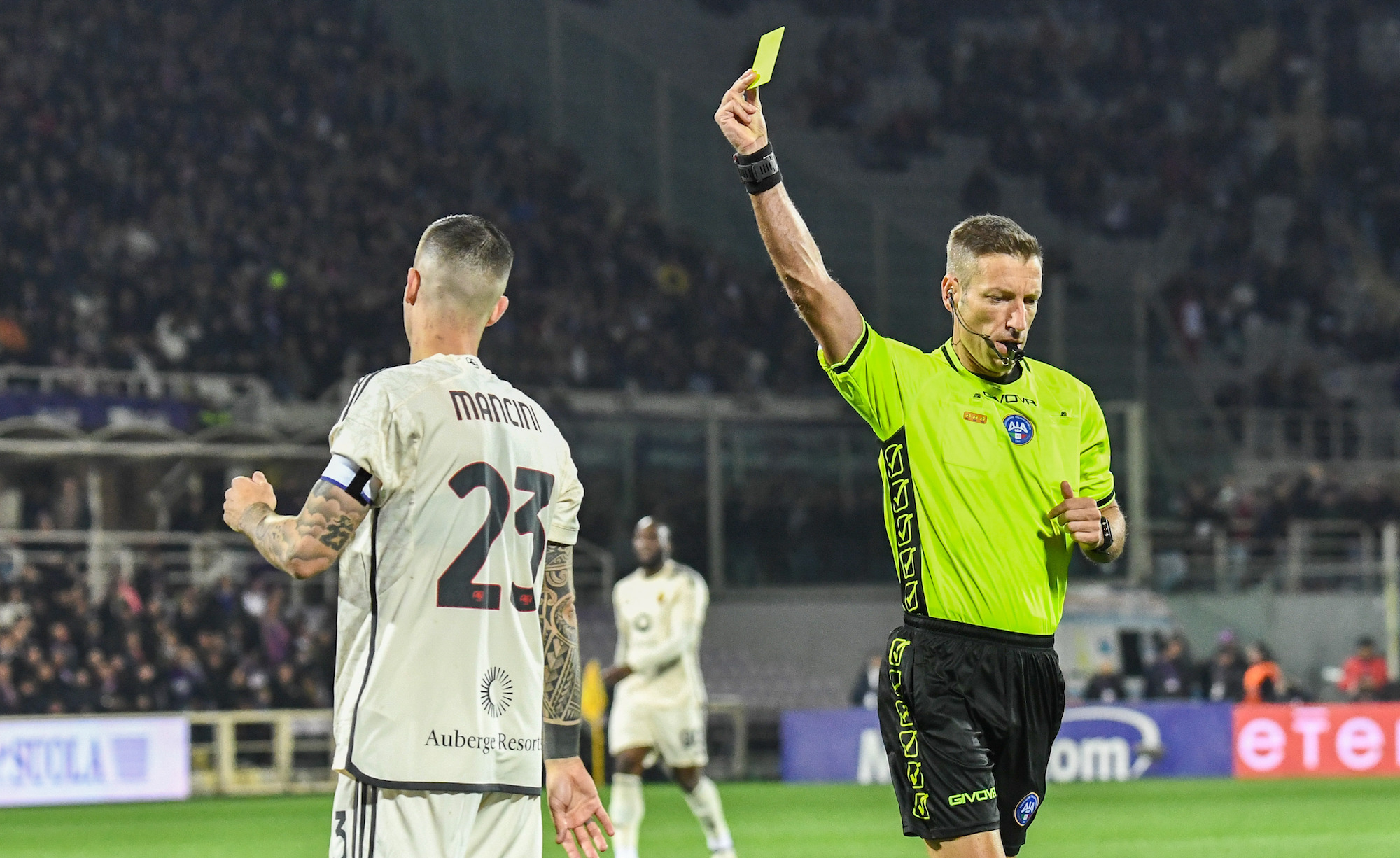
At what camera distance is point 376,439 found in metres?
4.14

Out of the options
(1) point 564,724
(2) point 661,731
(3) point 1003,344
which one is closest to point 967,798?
(1) point 564,724

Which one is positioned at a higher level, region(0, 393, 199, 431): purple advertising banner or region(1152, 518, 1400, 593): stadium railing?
region(0, 393, 199, 431): purple advertising banner

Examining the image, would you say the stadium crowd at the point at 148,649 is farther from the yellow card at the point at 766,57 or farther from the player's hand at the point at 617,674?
the yellow card at the point at 766,57

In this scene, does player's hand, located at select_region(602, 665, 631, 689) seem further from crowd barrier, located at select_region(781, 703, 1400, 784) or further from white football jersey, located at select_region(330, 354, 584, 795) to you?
white football jersey, located at select_region(330, 354, 584, 795)

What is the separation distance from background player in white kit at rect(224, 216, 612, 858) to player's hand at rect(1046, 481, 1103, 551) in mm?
1500

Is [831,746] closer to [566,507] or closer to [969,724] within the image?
[969,724]

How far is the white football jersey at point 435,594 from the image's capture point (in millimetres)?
4148

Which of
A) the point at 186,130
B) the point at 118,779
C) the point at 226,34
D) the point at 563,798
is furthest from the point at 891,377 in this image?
the point at 226,34

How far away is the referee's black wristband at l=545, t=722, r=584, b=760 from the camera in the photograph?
183 inches

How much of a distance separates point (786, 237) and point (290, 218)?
77.1ft

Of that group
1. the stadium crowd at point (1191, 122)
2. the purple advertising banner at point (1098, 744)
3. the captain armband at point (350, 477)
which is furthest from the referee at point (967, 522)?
the stadium crowd at point (1191, 122)

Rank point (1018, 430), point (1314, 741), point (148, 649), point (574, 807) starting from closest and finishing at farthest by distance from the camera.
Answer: point (574, 807), point (1018, 430), point (148, 649), point (1314, 741)

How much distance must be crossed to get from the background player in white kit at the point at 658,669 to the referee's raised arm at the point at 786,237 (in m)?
7.81

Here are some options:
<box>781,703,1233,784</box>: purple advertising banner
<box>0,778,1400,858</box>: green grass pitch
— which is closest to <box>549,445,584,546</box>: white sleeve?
<box>0,778,1400,858</box>: green grass pitch
